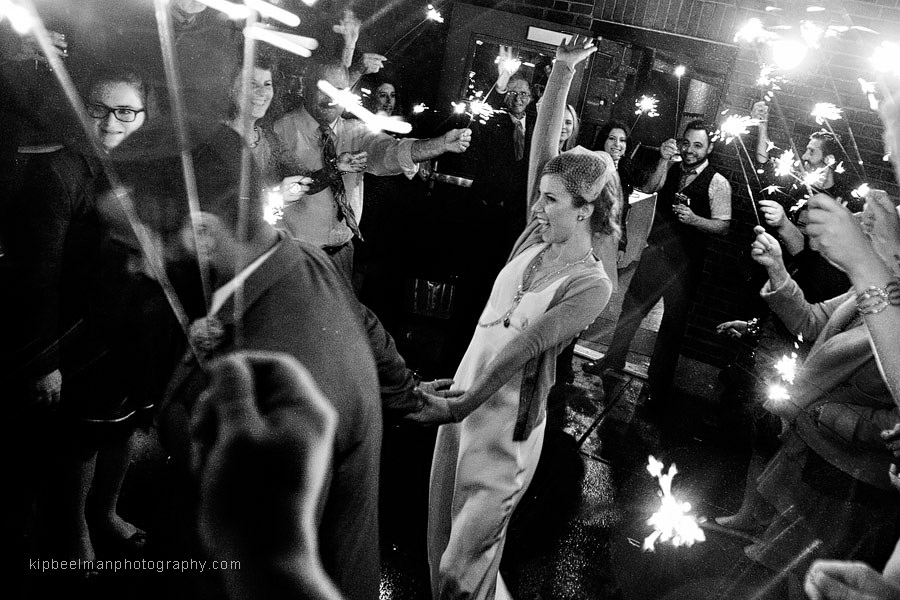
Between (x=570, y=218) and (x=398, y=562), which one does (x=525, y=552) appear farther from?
(x=570, y=218)

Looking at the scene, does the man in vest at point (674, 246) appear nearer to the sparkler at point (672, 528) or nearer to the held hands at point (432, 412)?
the sparkler at point (672, 528)

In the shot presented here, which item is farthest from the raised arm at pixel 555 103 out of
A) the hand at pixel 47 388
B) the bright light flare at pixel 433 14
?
the bright light flare at pixel 433 14

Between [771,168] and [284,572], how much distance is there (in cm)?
644

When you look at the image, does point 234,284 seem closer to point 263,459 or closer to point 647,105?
point 263,459

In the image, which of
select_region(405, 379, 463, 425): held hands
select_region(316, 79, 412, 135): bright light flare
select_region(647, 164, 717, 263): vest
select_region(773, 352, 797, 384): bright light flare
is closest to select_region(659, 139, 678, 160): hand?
select_region(647, 164, 717, 263): vest

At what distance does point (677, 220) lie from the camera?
6039mm

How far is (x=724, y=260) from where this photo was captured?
6.62m

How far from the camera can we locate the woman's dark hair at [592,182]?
290cm

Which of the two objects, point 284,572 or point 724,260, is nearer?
point 284,572

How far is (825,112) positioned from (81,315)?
6.62 metres

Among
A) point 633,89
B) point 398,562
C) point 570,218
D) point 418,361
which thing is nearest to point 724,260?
point 633,89

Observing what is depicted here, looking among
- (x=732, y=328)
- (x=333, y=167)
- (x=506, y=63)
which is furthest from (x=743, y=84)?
(x=333, y=167)

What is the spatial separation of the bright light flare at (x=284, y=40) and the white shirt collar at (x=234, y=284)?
3.29 meters

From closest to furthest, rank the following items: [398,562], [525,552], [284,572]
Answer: [284,572] < [398,562] < [525,552]
